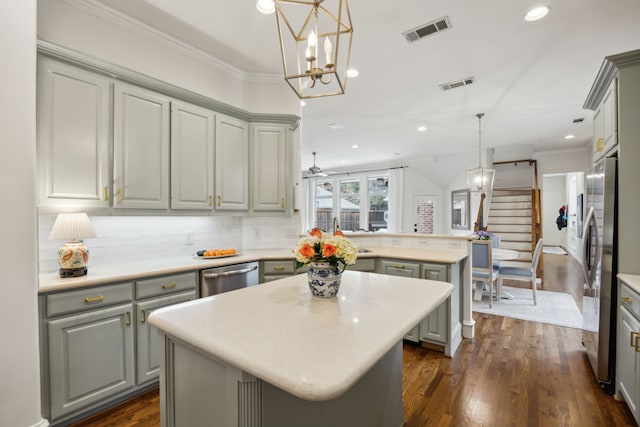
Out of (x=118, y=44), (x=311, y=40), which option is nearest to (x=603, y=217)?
(x=311, y=40)

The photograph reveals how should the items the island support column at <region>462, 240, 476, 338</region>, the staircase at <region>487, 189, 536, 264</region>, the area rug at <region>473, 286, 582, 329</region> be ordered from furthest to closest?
1. the staircase at <region>487, 189, 536, 264</region>
2. the area rug at <region>473, 286, 582, 329</region>
3. the island support column at <region>462, 240, 476, 338</region>

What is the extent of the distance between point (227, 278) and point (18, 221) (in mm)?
1409

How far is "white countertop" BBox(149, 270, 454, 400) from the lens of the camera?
791mm

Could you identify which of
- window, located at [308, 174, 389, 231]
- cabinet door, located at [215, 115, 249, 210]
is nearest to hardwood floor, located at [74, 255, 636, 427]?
cabinet door, located at [215, 115, 249, 210]

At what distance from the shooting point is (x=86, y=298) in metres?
1.88

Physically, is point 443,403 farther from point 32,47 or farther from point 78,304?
point 32,47

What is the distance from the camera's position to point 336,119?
473 centimetres

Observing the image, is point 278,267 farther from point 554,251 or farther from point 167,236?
point 554,251

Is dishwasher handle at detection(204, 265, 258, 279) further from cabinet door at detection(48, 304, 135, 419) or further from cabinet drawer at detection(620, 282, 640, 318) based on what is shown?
cabinet drawer at detection(620, 282, 640, 318)

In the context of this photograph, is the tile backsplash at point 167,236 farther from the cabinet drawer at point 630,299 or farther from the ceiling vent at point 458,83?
the cabinet drawer at point 630,299

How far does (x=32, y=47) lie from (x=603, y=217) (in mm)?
3806

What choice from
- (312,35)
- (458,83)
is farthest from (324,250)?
(458,83)

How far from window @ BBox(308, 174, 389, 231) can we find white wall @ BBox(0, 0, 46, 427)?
7728 millimetres

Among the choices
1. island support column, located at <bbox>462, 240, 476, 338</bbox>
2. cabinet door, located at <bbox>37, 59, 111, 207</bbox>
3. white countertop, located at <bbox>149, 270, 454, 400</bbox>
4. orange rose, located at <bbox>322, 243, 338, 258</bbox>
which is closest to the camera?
→ white countertop, located at <bbox>149, 270, 454, 400</bbox>
